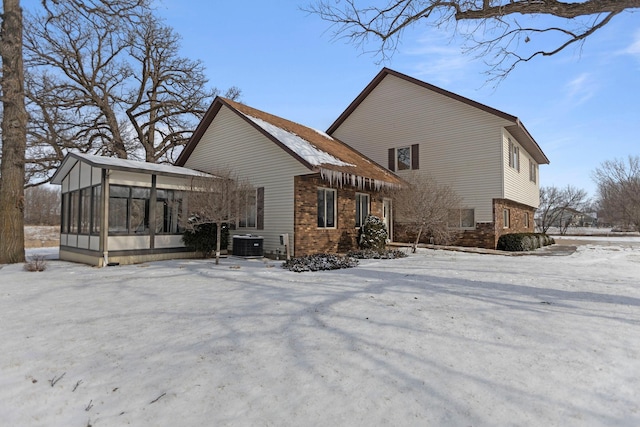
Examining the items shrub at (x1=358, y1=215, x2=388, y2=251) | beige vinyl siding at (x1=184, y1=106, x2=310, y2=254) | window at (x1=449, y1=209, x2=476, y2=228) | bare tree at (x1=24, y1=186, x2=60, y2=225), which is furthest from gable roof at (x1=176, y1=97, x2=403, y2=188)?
bare tree at (x1=24, y1=186, x2=60, y2=225)

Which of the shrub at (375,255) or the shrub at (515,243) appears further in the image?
the shrub at (515,243)

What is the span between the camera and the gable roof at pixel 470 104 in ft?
49.7

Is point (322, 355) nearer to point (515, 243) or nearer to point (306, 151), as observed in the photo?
point (306, 151)

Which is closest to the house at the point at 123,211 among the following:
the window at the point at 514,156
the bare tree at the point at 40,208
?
the window at the point at 514,156

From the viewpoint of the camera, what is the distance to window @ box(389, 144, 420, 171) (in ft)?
57.8

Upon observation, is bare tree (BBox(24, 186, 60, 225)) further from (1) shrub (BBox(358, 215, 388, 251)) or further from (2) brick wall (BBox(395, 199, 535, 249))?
(2) brick wall (BBox(395, 199, 535, 249))

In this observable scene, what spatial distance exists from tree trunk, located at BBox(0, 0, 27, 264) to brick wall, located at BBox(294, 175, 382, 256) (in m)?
8.70

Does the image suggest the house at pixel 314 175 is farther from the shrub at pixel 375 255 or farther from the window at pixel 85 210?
the shrub at pixel 375 255

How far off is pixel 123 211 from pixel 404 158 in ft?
42.3

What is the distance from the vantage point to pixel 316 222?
41.2ft

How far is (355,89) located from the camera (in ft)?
64.0

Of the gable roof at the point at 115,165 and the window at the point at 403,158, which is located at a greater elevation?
the window at the point at 403,158

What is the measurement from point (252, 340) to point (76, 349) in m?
1.88

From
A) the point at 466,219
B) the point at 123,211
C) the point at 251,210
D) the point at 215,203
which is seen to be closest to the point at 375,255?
the point at 251,210
